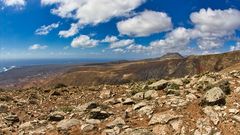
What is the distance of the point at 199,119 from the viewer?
16203 millimetres

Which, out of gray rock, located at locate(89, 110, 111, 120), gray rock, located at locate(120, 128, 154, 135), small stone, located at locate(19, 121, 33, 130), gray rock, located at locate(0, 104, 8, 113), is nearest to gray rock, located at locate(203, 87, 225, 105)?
gray rock, located at locate(120, 128, 154, 135)

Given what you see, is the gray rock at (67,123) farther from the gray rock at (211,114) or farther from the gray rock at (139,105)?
the gray rock at (211,114)

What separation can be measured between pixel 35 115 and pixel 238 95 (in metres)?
13.2

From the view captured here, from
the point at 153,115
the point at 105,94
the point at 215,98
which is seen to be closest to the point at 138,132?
the point at 153,115

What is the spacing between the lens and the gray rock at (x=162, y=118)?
16594 mm

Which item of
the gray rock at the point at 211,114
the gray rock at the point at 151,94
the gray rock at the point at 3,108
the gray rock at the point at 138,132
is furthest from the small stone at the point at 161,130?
the gray rock at the point at 3,108

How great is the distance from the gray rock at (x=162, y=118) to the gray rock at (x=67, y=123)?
14.1 feet

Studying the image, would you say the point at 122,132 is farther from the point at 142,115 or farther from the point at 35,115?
the point at 35,115

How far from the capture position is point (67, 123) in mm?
18062

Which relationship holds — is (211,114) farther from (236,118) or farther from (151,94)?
(151,94)

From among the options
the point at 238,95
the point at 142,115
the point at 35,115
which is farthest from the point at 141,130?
the point at 35,115

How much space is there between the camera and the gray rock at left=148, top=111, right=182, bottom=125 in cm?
1659

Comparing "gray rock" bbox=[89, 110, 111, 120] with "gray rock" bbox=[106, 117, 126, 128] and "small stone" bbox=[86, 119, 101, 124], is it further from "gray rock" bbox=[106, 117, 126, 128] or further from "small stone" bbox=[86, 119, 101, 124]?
"gray rock" bbox=[106, 117, 126, 128]

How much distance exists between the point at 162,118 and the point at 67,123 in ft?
17.6
